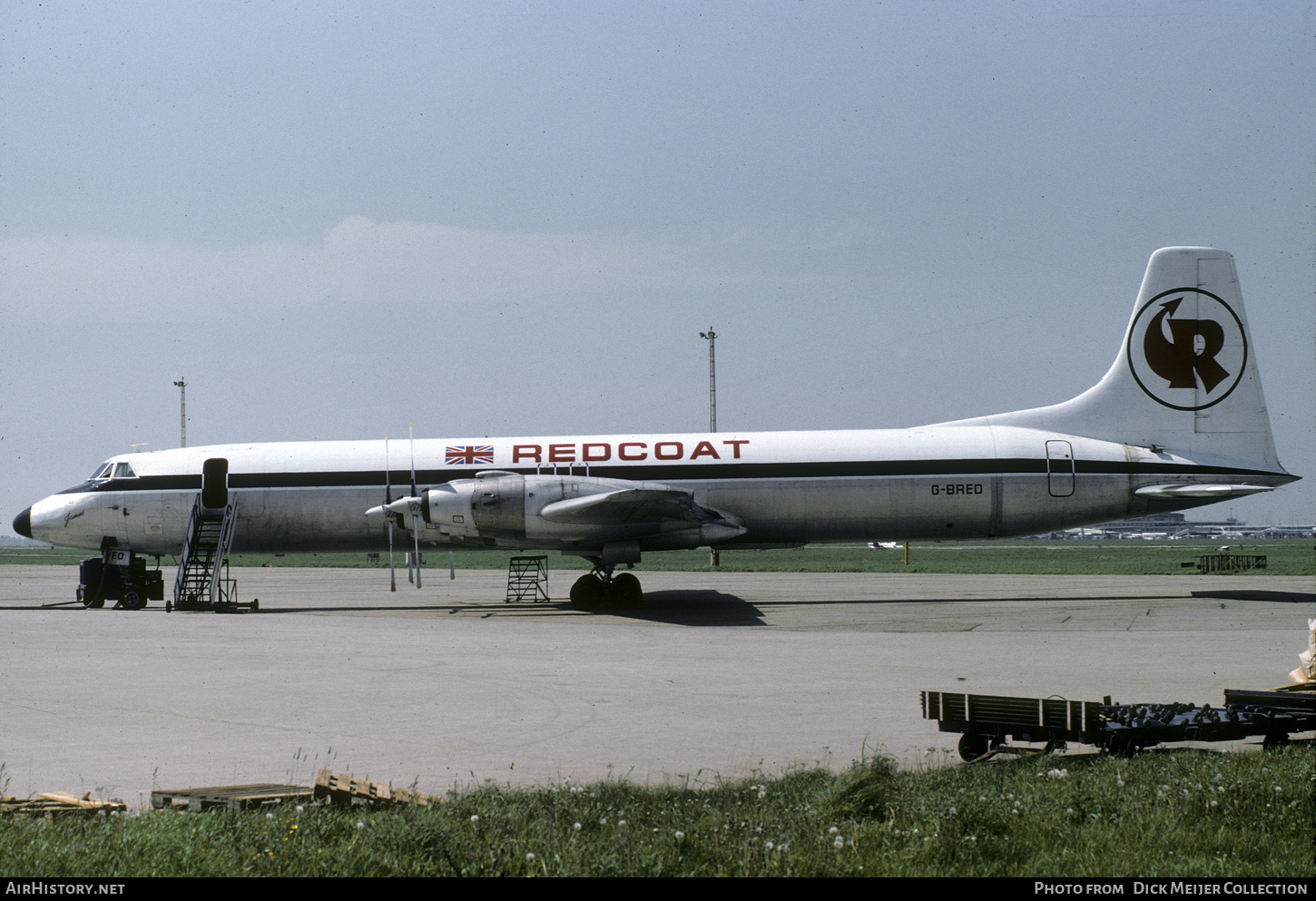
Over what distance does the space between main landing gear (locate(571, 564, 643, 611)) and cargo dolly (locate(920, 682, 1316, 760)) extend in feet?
56.0

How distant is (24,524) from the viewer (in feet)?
91.8

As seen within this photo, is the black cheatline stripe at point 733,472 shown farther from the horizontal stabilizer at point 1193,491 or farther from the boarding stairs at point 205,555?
the boarding stairs at point 205,555

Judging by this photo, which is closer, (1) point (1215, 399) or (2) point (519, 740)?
(2) point (519, 740)

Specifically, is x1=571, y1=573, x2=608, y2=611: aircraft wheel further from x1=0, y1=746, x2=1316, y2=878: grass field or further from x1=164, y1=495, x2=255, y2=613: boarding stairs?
x1=0, y1=746, x2=1316, y2=878: grass field

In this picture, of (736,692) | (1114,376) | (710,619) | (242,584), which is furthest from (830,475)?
(242,584)

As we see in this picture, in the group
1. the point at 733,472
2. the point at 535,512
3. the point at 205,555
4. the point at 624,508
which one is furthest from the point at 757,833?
the point at 205,555

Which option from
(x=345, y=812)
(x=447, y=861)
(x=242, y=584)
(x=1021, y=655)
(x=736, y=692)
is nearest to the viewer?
(x=447, y=861)

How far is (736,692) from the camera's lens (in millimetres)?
12289

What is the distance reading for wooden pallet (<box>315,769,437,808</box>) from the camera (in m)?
6.60

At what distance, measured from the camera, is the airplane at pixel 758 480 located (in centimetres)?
2648

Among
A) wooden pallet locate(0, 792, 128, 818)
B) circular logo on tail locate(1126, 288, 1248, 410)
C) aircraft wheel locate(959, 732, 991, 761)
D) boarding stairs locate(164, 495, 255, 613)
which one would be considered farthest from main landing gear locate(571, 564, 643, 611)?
wooden pallet locate(0, 792, 128, 818)

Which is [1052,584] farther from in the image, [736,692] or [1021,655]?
[736,692]

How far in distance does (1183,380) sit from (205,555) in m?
27.5
